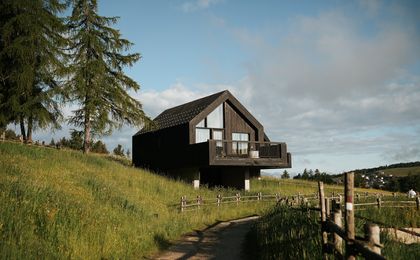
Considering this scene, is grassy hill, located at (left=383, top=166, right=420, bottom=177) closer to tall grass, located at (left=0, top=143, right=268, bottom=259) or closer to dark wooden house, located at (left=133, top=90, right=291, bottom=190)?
dark wooden house, located at (left=133, top=90, right=291, bottom=190)

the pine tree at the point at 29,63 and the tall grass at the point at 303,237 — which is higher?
the pine tree at the point at 29,63

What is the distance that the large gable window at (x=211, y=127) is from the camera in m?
34.8

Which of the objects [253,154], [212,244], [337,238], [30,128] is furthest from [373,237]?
[30,128]

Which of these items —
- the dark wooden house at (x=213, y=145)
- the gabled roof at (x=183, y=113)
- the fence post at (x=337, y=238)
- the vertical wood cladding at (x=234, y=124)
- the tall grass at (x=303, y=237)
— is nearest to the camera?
the fence post at (x=337, y=238)

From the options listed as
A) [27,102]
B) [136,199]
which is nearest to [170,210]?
[136,199]

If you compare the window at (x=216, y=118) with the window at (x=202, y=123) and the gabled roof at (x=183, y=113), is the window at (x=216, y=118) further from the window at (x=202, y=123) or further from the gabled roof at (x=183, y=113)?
the gabled roof at (x=183, y=113)

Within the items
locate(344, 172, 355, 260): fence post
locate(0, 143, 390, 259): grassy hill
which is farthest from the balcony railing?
locate(344, 172, 355, 260): fence post

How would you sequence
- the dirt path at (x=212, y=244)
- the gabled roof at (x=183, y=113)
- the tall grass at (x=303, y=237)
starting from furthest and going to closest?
the gabled roof at (x=183, y=113) → the dirt path at (x=212, y=244) → the tall grass at (x=303, y=237)

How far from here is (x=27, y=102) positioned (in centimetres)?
3030

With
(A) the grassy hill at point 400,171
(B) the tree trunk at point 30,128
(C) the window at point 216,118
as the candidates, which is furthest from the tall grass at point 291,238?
(A) the grassy hill at point 400,171

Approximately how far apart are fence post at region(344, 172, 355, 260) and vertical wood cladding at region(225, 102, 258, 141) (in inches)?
1109

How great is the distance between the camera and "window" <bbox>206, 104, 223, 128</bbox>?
116 ft

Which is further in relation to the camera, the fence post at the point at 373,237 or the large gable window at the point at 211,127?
the large gable window at the point at 211,127

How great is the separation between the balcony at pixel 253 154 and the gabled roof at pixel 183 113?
412 cm
